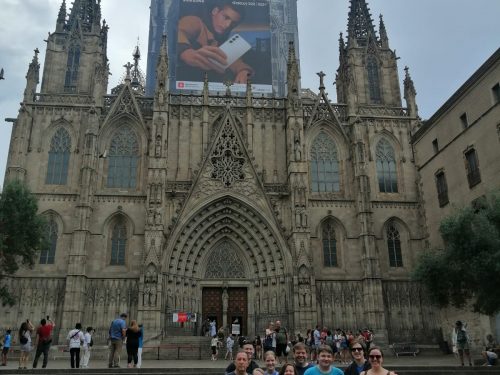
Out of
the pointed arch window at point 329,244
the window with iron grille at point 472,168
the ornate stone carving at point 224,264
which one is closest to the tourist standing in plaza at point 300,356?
the window with iron grille at point 472,168

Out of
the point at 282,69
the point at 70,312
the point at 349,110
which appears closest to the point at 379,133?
the point at 349,110

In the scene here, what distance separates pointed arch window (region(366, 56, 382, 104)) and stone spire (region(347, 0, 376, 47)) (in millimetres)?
1965

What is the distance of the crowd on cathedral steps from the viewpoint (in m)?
6.34

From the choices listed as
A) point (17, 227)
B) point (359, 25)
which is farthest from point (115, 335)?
point (359, 25)

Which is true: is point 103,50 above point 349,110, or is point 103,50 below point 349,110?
above

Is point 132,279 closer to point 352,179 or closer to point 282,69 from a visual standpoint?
point 352,179

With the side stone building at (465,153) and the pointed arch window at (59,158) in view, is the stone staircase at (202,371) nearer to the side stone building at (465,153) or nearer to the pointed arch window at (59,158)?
the side stone building at (465,153)

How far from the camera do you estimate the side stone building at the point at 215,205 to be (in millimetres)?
30547

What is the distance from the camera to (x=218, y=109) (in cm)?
3597

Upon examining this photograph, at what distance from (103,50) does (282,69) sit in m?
17.7

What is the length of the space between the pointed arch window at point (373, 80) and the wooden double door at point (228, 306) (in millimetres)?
18435

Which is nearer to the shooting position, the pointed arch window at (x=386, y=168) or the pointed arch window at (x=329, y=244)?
the pointed arch window at (x=329, y=244)

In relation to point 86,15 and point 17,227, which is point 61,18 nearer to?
point 86,15

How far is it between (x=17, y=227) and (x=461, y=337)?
22323 millimetres
